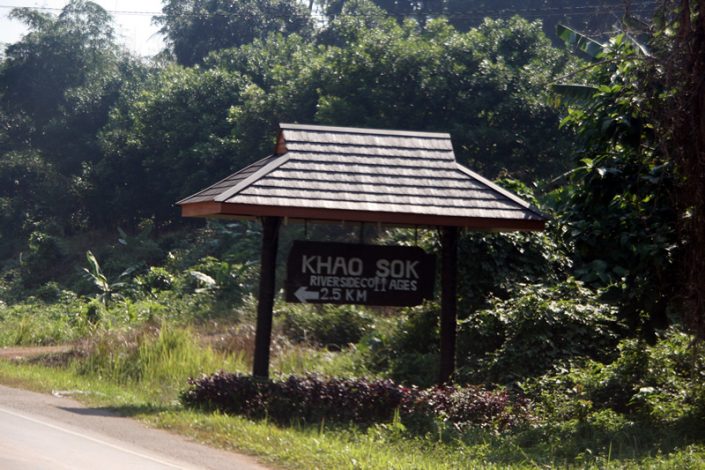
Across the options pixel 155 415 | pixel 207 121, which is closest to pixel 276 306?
pixel 155 415

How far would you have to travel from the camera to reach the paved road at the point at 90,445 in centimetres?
904

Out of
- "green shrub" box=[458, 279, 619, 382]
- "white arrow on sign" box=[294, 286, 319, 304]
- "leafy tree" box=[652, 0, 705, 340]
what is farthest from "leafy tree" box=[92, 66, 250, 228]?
"leafy tree" box=[652, 0, 705, 340]

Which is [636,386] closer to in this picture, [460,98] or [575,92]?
[575,92]

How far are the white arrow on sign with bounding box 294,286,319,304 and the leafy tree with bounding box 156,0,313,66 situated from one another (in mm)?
37673

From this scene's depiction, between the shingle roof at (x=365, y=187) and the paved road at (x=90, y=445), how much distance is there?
120 inches

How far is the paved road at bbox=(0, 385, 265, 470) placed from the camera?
29.7 ft

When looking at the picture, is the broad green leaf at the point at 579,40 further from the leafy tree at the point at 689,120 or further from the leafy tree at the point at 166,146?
the leafy tree at the point at 166,146

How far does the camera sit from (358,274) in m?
12.8

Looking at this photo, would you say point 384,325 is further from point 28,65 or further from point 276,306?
→ point 28,65

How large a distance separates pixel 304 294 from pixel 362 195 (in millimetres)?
1601

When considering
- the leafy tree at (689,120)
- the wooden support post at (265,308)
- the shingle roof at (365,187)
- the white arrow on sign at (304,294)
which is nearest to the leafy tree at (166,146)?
the shingle roof at (365,187)

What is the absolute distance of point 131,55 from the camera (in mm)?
51531

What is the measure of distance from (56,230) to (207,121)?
945 cm

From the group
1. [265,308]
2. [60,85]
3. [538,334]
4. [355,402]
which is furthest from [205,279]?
[60,85]
